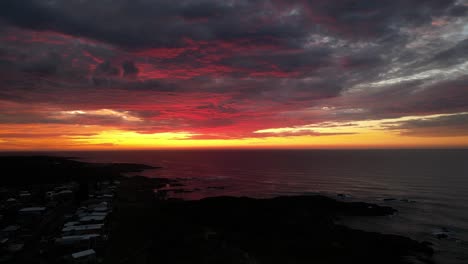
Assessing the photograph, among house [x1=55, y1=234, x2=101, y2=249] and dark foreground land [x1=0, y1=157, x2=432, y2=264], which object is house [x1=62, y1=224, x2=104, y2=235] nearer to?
dark foreground land [x1=0, y1=157, x2=432, y2=264]

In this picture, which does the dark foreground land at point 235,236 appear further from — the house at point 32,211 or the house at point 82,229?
the house at point 32,211

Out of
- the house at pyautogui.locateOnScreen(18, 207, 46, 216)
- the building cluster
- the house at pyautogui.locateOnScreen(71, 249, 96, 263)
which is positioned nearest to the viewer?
the house at pyautogui.locateOnScreen(71, 249, 96, 263)

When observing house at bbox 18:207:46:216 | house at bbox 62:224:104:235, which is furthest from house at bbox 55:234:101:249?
house at bbox 18:207:46:216

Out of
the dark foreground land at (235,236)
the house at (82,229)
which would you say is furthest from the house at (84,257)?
the house at (82,229)

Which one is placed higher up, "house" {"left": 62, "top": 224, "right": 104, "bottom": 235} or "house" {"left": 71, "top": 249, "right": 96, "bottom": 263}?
"house" {"left": 62, "top": 224, "right": 104, "bottom": 235}

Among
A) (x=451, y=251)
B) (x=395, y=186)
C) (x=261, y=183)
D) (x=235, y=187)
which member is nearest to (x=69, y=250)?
(x=451, y=251)

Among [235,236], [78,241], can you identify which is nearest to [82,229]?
[78,241]

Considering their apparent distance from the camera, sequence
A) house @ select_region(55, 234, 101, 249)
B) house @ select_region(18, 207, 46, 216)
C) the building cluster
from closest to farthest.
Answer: the building cluster, house @ select_region(55, 234, 101, 249), house @ select_region(18, 207, 46, 216)

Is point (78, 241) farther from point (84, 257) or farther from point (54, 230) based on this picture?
point (54, 230)

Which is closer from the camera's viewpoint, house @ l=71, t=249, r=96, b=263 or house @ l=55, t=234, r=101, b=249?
house @ l=71, t=249, r=96, b=263
